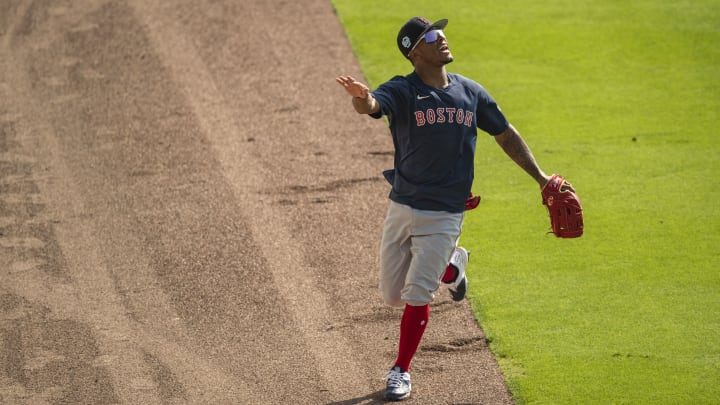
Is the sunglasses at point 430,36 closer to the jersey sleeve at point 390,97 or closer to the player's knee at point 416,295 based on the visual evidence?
the jersey sleeve at point 390,97

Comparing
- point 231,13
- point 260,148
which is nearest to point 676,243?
point 260,148

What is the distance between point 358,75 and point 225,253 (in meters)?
3.56

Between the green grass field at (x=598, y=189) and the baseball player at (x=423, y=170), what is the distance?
81cm

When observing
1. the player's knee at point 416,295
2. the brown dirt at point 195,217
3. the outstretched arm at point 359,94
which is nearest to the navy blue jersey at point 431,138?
the outstretched arm at point 359,94

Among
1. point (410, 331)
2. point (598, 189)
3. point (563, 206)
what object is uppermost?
point (563, 206)

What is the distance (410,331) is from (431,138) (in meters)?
1.15

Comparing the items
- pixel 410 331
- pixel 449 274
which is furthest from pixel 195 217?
pixel 410 331

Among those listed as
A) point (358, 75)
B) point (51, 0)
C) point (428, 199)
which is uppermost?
point (428, 199)

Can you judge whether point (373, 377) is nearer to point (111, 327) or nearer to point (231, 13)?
point (111, 327)

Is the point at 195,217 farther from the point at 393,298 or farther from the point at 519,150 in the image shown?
the point at 519,150

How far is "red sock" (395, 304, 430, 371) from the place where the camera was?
5766 millimetres

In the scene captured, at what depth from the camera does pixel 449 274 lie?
6.18 m

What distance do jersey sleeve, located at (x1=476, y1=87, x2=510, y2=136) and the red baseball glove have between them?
454 mm

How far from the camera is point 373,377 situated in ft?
19.8
